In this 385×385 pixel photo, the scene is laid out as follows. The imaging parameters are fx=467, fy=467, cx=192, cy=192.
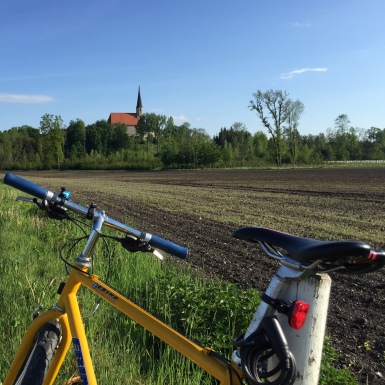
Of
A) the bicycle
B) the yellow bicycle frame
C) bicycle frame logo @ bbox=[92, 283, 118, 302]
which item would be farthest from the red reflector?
bicycle frame logo @ bbox=[92, 283, 118, 302]

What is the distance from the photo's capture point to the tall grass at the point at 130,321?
3074 mm

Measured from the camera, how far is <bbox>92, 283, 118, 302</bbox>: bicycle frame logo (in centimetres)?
189

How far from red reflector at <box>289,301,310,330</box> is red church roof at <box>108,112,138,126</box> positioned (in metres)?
141

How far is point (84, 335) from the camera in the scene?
6.65ft

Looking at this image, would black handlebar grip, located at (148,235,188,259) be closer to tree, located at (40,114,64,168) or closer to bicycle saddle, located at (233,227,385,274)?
bicycle saddle, located at (233,227,385,274)

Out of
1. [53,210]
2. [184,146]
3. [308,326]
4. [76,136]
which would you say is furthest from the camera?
[76,136]

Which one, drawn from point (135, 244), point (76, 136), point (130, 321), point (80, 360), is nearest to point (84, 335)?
point (80, 360)

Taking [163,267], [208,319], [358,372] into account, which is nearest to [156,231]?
[163,267]

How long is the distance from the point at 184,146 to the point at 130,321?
7034 cm

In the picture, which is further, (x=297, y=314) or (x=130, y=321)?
(x=130, y=321)

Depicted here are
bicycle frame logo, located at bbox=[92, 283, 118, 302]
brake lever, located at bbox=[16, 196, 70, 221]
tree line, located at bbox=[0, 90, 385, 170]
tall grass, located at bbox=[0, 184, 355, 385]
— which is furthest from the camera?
tree line, located at bbox=[0, 90, 385, 170]

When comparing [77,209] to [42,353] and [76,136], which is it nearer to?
[42,353]

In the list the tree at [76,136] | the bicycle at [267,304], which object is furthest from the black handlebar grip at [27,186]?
the tree at [76,136]

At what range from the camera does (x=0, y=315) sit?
3900 millimetres
